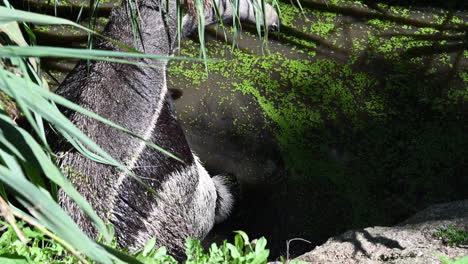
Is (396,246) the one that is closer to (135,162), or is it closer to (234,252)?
(234,252)

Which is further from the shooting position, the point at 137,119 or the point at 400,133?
the point at 400,133

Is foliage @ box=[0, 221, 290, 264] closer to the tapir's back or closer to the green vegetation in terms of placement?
the tapir's back

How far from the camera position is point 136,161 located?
2.08m

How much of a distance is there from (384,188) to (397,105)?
721 millimetres

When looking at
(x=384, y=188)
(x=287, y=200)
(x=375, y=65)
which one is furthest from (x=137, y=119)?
(x=375, y=65)

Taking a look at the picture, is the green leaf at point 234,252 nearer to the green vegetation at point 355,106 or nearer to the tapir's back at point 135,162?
the tapir's back at point 135,162

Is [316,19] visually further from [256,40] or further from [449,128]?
[449,128]

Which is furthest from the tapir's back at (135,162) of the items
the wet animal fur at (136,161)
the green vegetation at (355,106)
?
the green vegetation at (355,106)

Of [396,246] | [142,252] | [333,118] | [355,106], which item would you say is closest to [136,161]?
[142,252]

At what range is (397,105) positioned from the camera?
333 centimetres

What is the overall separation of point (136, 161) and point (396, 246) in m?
1.07

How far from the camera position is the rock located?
150 cm

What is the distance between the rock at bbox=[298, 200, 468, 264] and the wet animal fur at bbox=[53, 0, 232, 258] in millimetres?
684

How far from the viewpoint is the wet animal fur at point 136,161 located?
1.91 metres
